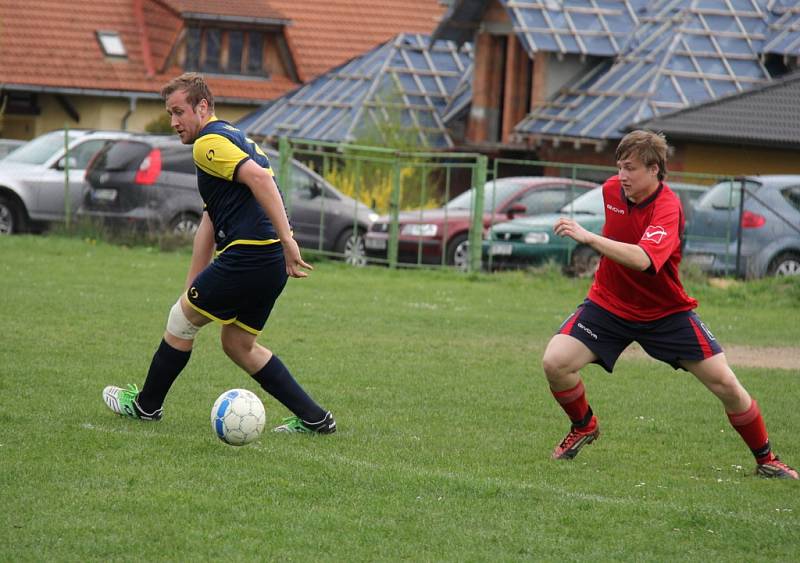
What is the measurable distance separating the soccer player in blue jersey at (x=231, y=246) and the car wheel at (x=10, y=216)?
1543 centimetres

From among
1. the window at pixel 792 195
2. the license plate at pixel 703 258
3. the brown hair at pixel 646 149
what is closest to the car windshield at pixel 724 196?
the window at pixel 792 195

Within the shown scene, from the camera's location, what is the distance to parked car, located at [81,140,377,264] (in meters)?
21.3

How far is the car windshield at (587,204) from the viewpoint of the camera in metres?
20.2

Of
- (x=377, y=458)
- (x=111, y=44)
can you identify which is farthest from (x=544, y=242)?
(x=111, y=44)

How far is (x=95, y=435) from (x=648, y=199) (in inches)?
132

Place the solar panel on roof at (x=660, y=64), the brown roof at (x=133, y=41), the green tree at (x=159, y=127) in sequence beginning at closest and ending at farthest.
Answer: the solar panel on roof at (x=660, y=64) → the green tree at (x=159, y=127) → the brown roof at (x=133, y=41)

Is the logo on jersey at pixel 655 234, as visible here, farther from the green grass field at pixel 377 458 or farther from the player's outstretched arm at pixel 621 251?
the green grass field at pixel 377 458

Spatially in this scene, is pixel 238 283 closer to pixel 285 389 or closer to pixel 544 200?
pixel 285 389

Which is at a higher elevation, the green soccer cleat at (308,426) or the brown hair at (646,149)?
the brown hair at (646,149)

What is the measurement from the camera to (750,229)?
19875mm

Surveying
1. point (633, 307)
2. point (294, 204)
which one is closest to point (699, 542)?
point (633, 307)

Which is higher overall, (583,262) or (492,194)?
(492,194)

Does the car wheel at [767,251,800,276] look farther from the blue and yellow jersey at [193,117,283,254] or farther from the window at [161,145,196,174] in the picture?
the blue and yellow jersey at [193,117,283,254]

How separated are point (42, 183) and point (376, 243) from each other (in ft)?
19.2
